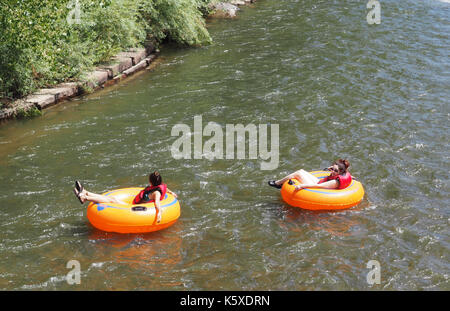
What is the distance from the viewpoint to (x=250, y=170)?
1106 centimetres

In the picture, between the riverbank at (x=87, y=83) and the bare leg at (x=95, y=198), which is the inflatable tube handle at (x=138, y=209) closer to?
the bare leg at (x=95, y=198)

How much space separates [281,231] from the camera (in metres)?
9.01

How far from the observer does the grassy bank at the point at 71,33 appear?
1260 cm

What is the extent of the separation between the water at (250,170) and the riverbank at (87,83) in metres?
0.33

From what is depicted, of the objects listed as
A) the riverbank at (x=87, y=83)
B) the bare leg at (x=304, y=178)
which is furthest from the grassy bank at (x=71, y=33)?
the bare leg at (x=304, y=178)

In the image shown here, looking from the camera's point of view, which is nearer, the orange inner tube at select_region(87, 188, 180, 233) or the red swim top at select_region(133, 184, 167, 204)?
the orange inner tube at select_region(87, 188, 180, 233)

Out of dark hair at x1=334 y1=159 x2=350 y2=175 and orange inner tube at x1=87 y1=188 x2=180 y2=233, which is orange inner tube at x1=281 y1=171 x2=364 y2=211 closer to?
dark hair at x1=334 y1=159 x2=350 y2=175

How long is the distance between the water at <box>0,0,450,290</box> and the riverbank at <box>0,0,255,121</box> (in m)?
0.33

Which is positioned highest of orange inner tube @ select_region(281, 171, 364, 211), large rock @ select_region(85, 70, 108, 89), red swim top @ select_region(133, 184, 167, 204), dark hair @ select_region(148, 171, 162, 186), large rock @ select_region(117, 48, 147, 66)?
large rock @ select_region(117, 48, 147, 66)

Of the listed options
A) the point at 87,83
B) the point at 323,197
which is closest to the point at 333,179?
the point at 323,197

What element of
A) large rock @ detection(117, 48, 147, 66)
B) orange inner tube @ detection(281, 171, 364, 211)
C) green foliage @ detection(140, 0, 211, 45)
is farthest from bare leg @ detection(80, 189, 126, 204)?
green foliage @ detection(140, 0, 211, 45)

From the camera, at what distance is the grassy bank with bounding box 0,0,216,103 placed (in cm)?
1260

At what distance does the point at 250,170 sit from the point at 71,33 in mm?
6746
